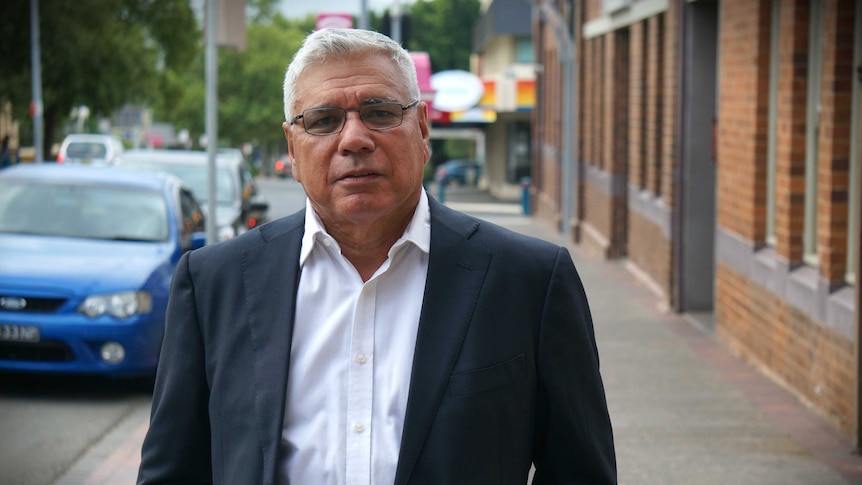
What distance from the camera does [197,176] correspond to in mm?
16609

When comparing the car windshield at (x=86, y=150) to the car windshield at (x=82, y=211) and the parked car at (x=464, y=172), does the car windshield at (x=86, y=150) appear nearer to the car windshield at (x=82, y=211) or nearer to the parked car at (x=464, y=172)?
the car windshield at (x=82, y=211)

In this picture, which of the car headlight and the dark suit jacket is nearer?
the dark suit jacket

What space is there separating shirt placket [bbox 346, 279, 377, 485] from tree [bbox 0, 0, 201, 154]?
40.9m

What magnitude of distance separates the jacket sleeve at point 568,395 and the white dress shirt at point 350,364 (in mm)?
258

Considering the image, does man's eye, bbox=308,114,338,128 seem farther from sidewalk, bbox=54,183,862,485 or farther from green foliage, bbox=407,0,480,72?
green foliage, bbox=407,0,480,72

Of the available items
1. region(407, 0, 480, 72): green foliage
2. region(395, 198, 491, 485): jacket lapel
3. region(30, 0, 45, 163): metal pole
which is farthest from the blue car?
region(407, 0, 480, 72): green foliage

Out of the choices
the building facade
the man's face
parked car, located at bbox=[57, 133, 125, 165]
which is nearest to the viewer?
the man's face

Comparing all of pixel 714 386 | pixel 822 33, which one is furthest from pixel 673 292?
pixel 822 33

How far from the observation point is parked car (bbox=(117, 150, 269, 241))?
15.3 meters

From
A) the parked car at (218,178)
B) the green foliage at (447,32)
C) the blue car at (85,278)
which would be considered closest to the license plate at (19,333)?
the blue car at (85,278)

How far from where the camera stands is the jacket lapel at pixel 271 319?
2.65m

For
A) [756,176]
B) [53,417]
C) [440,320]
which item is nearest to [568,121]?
[756,176]

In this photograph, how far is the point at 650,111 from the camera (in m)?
17.0

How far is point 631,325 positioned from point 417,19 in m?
87.5
